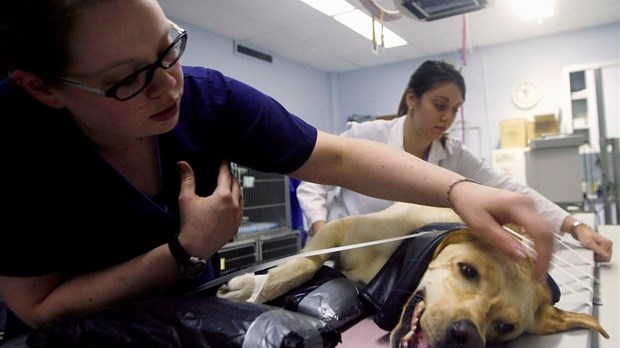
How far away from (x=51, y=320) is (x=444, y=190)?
0.63 m

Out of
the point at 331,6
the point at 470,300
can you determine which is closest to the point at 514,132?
the point at 331,6

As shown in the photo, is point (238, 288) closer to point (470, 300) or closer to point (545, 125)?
point (470, 300)

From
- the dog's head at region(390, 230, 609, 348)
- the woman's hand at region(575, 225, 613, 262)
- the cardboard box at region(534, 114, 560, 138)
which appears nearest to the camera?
the dog's head at region(390, 230, 609, 348)

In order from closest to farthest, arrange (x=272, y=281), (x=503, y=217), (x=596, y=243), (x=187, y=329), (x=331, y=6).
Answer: (x=187, y=329) < (x=503, y=217) < (x=272, y=281) < (x=596, y=243) < (x=331, y=6)

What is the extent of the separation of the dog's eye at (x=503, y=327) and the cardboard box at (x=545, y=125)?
14.0ft

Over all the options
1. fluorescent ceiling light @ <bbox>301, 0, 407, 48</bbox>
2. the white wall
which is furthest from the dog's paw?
the white wall

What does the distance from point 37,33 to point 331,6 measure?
3546mm

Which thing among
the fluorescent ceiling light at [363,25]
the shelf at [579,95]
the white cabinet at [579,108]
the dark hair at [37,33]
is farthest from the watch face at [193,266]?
the shelf at [579,95]

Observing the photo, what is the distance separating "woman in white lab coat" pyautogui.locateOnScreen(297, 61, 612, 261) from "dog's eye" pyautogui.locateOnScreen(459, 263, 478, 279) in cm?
65

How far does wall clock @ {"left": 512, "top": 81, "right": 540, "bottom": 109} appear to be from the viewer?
478cm

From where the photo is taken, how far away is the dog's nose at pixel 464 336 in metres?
0.63

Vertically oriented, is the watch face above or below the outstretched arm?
below

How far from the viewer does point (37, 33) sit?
0.50m

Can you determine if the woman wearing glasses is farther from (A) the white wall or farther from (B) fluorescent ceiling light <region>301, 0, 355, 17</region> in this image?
(A) the white wall
